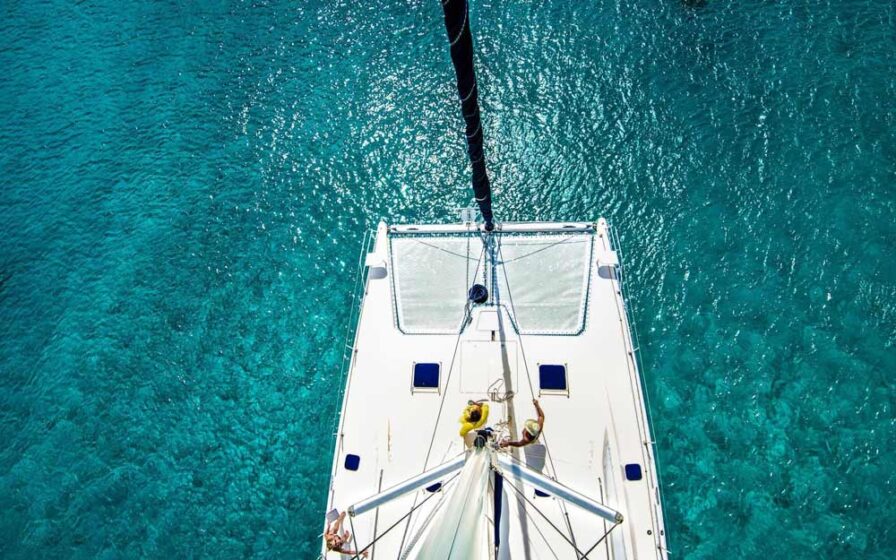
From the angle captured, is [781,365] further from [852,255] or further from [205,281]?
[205,281]

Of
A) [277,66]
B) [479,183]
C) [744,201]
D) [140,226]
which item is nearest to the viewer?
[479,183]

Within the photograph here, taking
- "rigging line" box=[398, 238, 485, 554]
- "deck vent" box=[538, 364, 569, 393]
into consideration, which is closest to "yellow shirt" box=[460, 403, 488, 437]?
"rigging line" box=[398, 238, 485, 554]

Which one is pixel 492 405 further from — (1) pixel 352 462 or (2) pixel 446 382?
(1) pixel 352 462

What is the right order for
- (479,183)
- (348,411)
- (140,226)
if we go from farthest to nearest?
(140,226)
(348,411)
(479,183)

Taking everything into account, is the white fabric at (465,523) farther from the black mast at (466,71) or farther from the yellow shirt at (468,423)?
the black mast at (466,71)

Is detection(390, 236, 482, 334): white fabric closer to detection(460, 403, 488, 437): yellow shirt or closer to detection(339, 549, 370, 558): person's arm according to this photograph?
detection(460, 403, 488, 437): yellow shirt

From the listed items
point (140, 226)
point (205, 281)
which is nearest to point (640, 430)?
point (205, 281)

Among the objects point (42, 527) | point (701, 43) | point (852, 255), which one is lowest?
point (42, 527)
